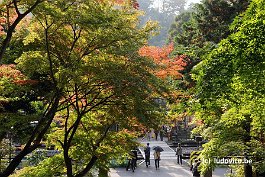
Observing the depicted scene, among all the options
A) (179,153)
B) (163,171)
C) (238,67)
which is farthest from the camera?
(179,153)

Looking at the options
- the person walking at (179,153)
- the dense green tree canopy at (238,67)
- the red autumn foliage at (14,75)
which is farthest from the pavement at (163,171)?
the dense green tree canopy at (238,67)

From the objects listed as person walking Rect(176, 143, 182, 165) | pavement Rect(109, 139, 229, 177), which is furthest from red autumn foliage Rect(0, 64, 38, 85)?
person walking Rect(176, 143, 182, 165)

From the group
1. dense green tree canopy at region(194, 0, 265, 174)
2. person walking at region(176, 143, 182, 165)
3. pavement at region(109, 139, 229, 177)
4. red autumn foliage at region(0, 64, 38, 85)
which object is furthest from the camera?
person walking at region(176, 143, 182, 165)

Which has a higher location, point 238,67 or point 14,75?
point 14,75

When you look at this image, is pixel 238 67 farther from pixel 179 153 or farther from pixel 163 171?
pixel 179 153

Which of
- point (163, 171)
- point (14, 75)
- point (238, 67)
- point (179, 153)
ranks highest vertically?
point (14, 75)

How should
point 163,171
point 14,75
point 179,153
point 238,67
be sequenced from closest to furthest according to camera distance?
point 238,67 < point 14,75 < point 163,171 < point 179,153

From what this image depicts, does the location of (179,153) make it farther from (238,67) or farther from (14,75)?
(238,67)

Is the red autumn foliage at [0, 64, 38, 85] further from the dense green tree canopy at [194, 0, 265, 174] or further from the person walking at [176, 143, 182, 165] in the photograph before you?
the person walking at [176, 143, 182, 165]

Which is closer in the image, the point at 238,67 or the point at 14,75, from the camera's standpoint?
the point at 238,67

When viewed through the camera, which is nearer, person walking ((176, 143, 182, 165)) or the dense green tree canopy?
the dense green tree canopy

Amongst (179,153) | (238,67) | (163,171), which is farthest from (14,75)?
(179,153)

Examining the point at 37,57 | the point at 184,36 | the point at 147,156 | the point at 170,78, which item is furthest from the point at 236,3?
the point at 37,57

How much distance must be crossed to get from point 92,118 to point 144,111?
2.90 metres
